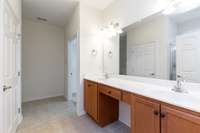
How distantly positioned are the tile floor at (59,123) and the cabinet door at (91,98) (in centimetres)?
21

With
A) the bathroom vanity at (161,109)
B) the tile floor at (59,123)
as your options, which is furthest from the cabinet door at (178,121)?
the tile floor at (59,123)

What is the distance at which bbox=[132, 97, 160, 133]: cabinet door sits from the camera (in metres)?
1.19

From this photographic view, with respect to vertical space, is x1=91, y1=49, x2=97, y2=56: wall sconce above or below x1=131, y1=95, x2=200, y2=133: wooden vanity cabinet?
above

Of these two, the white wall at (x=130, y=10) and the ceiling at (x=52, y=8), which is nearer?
the white wall at (x=130, y=10)

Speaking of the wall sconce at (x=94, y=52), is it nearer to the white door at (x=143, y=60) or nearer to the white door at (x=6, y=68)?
the white door at (x=143, y=60)

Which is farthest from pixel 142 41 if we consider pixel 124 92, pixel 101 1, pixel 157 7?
pixel 101 1

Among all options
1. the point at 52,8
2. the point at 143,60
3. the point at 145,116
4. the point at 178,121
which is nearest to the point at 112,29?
the point at 143,60

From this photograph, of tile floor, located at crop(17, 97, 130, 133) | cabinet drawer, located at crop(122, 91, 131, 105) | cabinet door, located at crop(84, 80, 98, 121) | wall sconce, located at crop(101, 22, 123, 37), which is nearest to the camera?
cabinet drawer, located at crop(122, 91, 131, 105)

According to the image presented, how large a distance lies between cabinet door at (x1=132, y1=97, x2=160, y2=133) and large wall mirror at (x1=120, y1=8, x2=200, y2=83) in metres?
0.62

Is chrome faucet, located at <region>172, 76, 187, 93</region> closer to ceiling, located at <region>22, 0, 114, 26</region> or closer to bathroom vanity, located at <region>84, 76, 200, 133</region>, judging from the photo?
bathroom vanity, located at <region>84, 76, 200, 133</region>

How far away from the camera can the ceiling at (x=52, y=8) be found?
2811mm

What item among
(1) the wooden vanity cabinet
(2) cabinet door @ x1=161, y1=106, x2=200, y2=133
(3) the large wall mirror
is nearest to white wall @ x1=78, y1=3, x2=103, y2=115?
(3) the large wall mirror

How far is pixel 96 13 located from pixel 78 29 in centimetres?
65

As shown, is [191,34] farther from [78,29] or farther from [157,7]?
[78,29]
